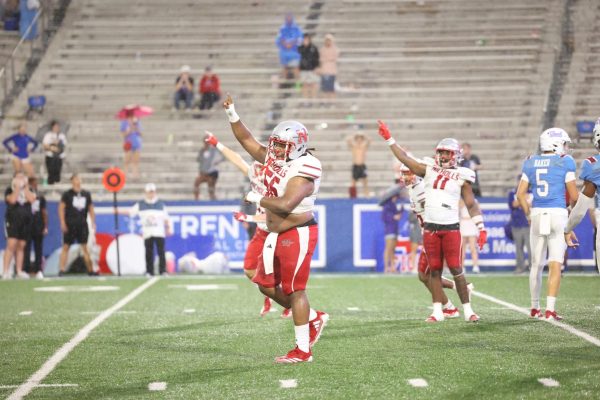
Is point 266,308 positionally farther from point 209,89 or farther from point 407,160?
point 209,89

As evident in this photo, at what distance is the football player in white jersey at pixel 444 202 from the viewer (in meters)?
11.5

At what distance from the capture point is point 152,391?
24.3ft

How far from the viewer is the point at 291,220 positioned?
8.70m

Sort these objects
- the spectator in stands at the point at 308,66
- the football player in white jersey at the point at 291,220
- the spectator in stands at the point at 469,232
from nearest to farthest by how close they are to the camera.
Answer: the football player in white jersey at the point at 291,220 < the spectator in stands at the point at 469,232 < the spectator in stands at the point at 308,66

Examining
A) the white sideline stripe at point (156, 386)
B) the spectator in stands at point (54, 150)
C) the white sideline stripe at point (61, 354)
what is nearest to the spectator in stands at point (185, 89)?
the spectator in stands at point (54, 150)

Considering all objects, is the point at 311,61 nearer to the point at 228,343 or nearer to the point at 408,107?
the point at 408,107

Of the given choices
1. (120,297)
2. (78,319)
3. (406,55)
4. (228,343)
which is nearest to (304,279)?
(228,343)

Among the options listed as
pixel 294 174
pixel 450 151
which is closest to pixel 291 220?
pixel 294 174

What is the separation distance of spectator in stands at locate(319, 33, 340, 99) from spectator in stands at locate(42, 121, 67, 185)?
592cm

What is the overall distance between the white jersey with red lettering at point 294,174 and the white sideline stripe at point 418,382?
1648mm

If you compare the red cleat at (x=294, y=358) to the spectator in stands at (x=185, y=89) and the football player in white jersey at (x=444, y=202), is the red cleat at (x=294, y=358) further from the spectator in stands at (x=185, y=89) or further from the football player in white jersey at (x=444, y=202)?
the spectator in stands at (x=185, y=89)

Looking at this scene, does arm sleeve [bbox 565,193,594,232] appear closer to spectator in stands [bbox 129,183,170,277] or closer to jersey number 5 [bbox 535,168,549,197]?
jersey number 5 [bbox 535,168,549,197]

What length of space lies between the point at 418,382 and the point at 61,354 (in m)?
A: 3.20

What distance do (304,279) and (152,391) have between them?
1688 millimetres
